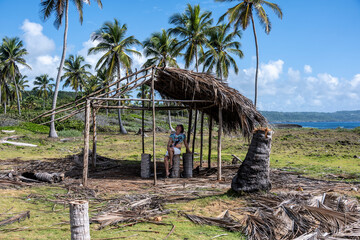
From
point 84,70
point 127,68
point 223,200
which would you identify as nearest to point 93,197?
point 223,200

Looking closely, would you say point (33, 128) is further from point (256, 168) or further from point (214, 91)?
point (256, 168)

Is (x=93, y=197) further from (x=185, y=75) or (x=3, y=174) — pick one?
(x=185, y=75)

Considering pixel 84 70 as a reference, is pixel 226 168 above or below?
below

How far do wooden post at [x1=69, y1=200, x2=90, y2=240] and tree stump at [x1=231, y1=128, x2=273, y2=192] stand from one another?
3.64 m

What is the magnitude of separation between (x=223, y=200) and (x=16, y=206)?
390 cm

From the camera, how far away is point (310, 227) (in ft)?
14.2

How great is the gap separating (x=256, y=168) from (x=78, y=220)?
3.92 meters

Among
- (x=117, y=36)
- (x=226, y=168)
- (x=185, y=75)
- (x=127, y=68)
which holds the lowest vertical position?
(x=226, y=168)

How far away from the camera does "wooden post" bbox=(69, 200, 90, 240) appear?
3331mm

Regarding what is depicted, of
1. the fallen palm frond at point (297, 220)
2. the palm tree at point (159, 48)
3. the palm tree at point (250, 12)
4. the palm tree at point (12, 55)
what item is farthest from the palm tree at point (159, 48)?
the fallen palm frond at point (297, 220)

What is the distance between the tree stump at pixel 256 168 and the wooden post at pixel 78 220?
364 centimetres

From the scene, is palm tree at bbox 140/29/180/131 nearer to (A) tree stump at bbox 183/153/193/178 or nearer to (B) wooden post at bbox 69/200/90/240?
(A) tree stump at bbox 183/153/193/178


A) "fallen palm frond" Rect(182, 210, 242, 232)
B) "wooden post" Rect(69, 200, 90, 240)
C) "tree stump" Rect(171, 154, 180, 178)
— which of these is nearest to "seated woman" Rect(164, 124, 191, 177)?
"tree stump" Rect(171, 154, 180, 178)

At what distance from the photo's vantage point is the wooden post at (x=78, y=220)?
333 centimetres
